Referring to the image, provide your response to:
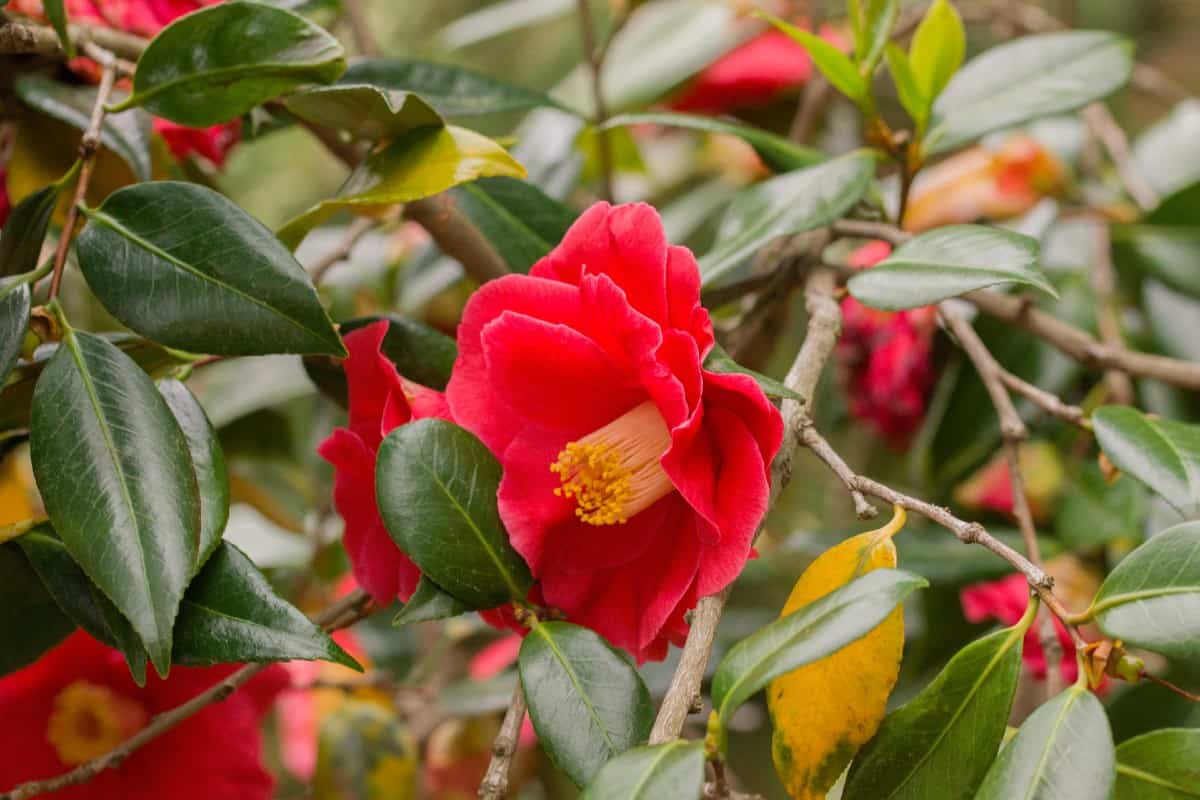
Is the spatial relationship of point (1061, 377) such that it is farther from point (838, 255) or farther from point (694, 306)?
point (694, 306)

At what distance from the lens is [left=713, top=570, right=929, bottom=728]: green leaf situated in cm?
31

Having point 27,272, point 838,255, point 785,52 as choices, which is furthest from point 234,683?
point 785,52

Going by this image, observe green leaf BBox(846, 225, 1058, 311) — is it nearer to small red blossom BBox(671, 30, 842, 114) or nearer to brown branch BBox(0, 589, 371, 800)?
brown branch BBox(0, 589, 371, 800)

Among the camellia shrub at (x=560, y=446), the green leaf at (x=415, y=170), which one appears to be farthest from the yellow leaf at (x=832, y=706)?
the green leaf at (x=415, y=170)

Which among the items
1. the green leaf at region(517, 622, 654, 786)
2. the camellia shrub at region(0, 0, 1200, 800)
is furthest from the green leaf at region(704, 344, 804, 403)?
the green leaf at region(517, 622, 654, 786)

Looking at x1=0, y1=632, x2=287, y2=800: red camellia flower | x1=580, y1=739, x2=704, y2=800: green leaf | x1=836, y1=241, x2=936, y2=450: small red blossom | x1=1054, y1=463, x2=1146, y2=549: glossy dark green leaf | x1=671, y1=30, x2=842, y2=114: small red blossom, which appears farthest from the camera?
x1=671, y1=30, x2=842, y2=114: small red blossom

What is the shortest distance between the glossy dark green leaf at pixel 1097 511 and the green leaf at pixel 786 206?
305 mm

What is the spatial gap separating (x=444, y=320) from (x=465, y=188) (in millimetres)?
376

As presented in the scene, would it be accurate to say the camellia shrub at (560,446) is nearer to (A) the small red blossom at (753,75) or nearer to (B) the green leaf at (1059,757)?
(B) the green leaf at (1059,757)

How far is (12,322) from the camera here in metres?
0.38

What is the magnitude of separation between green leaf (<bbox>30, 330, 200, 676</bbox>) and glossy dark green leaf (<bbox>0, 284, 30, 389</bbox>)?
0.01 metres

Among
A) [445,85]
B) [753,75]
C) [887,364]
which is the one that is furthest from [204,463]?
[753,75]

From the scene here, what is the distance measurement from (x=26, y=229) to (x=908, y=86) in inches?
16.2

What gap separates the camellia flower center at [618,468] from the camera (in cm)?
42
